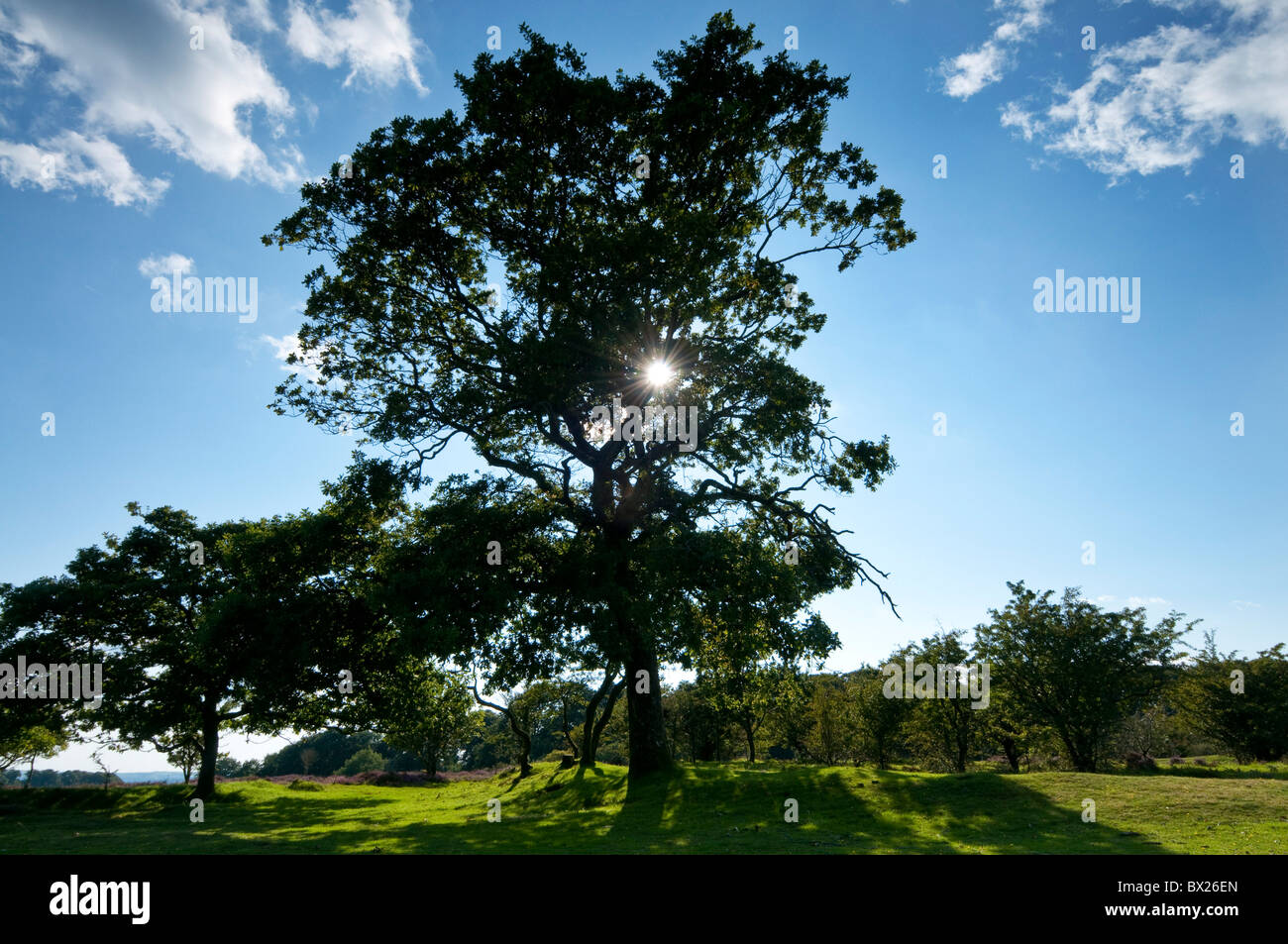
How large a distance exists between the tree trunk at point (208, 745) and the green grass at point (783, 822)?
6.46 metres

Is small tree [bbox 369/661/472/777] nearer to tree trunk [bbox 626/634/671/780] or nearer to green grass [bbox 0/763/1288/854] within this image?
green grass [bbox 0/763/1288/854]

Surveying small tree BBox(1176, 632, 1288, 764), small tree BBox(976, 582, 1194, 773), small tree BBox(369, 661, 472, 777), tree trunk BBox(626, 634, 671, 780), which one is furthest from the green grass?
small tree BBox(1176, 632, 1288, 764)

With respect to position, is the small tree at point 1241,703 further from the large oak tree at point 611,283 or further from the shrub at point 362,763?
the shrub at point 362,763

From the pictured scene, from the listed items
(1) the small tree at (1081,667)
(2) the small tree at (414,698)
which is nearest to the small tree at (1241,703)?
(1) the small tree at (1081,667)

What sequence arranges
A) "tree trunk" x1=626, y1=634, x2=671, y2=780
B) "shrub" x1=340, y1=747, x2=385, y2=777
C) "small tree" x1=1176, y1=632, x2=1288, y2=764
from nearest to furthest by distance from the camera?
"tree trunk" x1=626, y1=634, x2=671, y2=780 → "small tree" x1=1176, y1=632, x2=1288, y2=764 → "shrub" x1=340, y1=747, x2=385, y2=777

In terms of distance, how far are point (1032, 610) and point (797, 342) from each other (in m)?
23.7

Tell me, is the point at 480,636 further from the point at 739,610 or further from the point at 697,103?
the point at 697,103

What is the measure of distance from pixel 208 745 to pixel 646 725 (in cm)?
2747

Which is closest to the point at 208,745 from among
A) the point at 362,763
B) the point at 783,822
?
the point at 783,822

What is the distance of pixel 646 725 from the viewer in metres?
26.8

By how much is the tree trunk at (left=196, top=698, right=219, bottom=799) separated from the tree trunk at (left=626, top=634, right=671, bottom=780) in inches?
1039

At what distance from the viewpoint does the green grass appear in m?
14.2

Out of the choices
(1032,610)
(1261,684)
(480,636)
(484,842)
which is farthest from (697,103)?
(1261,684)

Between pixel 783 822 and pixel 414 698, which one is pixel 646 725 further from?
pixel 414 698
